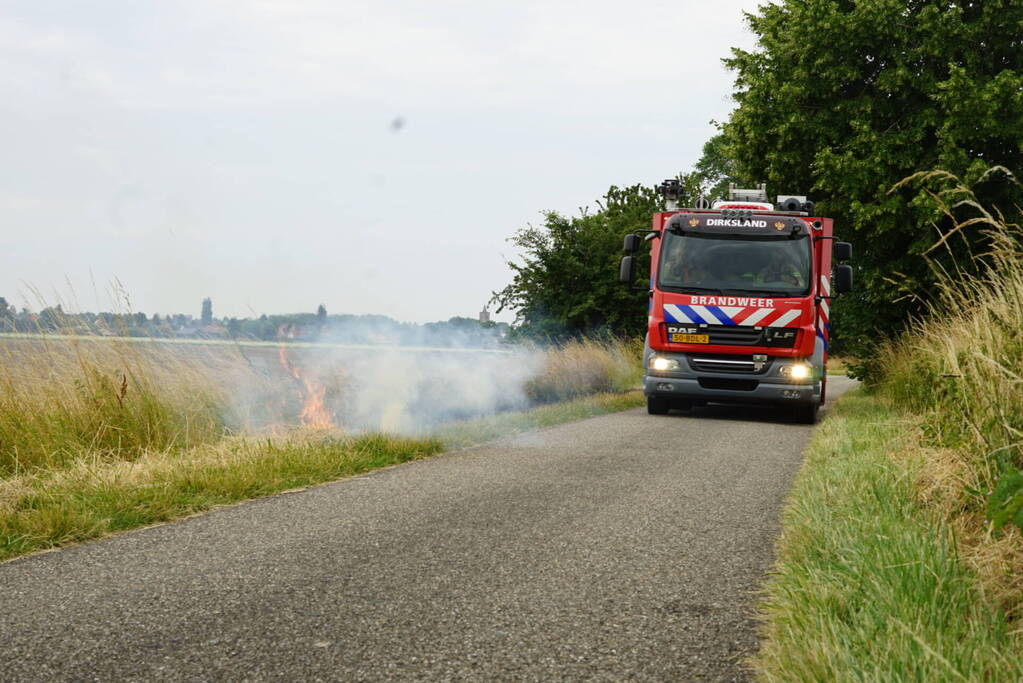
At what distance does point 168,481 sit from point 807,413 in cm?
962

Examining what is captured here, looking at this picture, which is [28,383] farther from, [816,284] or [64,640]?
[816,284]

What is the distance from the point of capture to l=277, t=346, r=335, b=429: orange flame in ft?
36.0

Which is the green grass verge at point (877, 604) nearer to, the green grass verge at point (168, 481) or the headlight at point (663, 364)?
the green grass verge at point (168, 481)

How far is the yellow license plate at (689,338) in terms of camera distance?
13.5m

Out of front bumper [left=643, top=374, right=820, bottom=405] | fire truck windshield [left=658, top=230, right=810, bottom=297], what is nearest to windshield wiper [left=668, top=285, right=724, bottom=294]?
fire truck windshield [left=658, top=230, right=810, bottom=297]

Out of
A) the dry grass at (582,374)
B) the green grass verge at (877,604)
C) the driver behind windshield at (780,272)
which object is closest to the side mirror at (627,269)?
the driver behind windshield at (780,272)

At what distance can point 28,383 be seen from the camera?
27.4 ft

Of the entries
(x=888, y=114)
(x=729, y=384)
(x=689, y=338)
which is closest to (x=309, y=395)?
(x=689, y=338)

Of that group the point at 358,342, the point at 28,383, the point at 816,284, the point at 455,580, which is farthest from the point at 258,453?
the point at 816,284

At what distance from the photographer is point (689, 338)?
44.5 ft

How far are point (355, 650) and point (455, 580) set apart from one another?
3.46ft

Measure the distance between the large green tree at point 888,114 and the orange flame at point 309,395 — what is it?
10.0 meters

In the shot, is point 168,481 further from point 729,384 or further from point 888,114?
point 888,114

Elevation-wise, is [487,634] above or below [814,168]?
below
